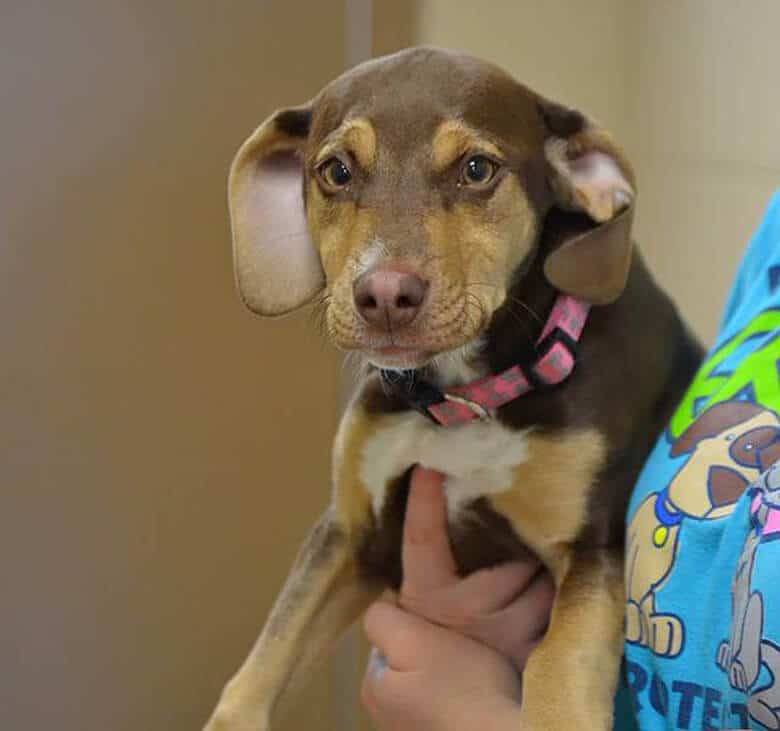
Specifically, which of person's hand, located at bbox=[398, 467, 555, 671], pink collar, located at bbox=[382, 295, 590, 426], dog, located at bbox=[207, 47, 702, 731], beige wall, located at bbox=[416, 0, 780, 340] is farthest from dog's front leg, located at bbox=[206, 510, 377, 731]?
beige wall, located at bbox=[416, 0, 780, 340]

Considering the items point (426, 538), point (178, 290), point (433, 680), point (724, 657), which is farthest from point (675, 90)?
point (724, 657)

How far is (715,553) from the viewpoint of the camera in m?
0.71

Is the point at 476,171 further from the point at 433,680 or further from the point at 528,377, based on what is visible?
the point at 433,680

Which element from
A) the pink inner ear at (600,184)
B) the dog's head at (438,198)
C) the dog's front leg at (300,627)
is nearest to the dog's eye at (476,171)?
the dog's head at (438,198)

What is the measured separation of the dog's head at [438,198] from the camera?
2.59ft

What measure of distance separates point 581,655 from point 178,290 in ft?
3.63

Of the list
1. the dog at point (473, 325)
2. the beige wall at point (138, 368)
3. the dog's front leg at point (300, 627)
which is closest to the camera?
the dog at point (473, 325)

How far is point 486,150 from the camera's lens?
0.85 m

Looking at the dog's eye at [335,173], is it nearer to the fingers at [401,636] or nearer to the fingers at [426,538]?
the fingers at [426,538]

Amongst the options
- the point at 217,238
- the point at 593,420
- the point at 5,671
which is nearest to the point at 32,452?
the point at 5,671

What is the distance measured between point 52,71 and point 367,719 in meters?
1.35

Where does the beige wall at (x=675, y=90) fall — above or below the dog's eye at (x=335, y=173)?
below

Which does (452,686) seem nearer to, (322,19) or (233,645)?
(233,645)

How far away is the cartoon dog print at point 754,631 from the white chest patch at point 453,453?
301 millimetres
